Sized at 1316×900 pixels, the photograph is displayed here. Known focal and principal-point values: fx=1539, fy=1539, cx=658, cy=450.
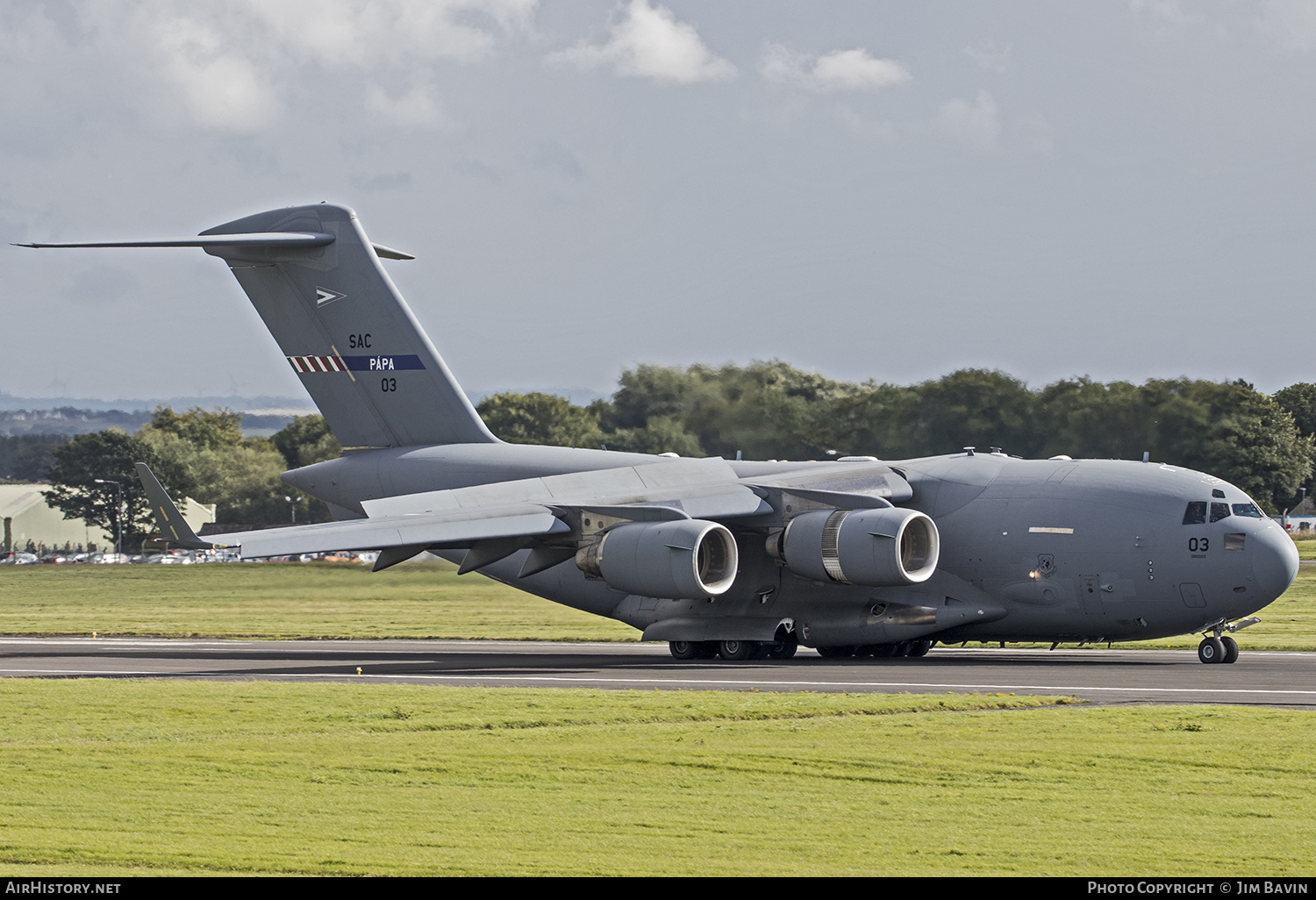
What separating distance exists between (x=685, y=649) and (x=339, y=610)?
17.9 metres

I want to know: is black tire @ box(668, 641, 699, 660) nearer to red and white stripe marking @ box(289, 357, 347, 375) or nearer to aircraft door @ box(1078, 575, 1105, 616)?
aircraft door @ box(1078, 575, 1105, 616)

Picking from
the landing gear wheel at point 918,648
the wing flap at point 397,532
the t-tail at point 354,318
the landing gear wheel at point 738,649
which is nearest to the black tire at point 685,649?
the landing gear wheel at point 738,649

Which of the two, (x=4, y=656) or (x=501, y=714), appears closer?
(x=501, y=714)

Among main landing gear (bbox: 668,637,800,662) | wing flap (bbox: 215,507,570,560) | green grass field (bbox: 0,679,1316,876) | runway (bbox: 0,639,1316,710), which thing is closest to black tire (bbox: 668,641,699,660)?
main landing gear (bbox: 668,637,800,662)

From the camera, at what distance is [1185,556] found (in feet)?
71.5

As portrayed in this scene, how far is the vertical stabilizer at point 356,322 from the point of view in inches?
1074

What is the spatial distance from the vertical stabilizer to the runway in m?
4.07

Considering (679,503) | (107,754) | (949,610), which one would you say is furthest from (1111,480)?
(107,754)

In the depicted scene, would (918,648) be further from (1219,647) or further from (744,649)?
(1219,647)

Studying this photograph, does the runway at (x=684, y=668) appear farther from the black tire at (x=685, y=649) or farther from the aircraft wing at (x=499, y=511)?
the aircraft wing at (x=499, y=511)

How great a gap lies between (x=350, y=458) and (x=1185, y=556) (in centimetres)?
1433

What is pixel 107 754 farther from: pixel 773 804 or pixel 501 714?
pixel 773 804

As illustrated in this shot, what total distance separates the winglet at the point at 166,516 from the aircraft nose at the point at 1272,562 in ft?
48.7

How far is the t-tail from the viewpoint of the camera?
27.3m
